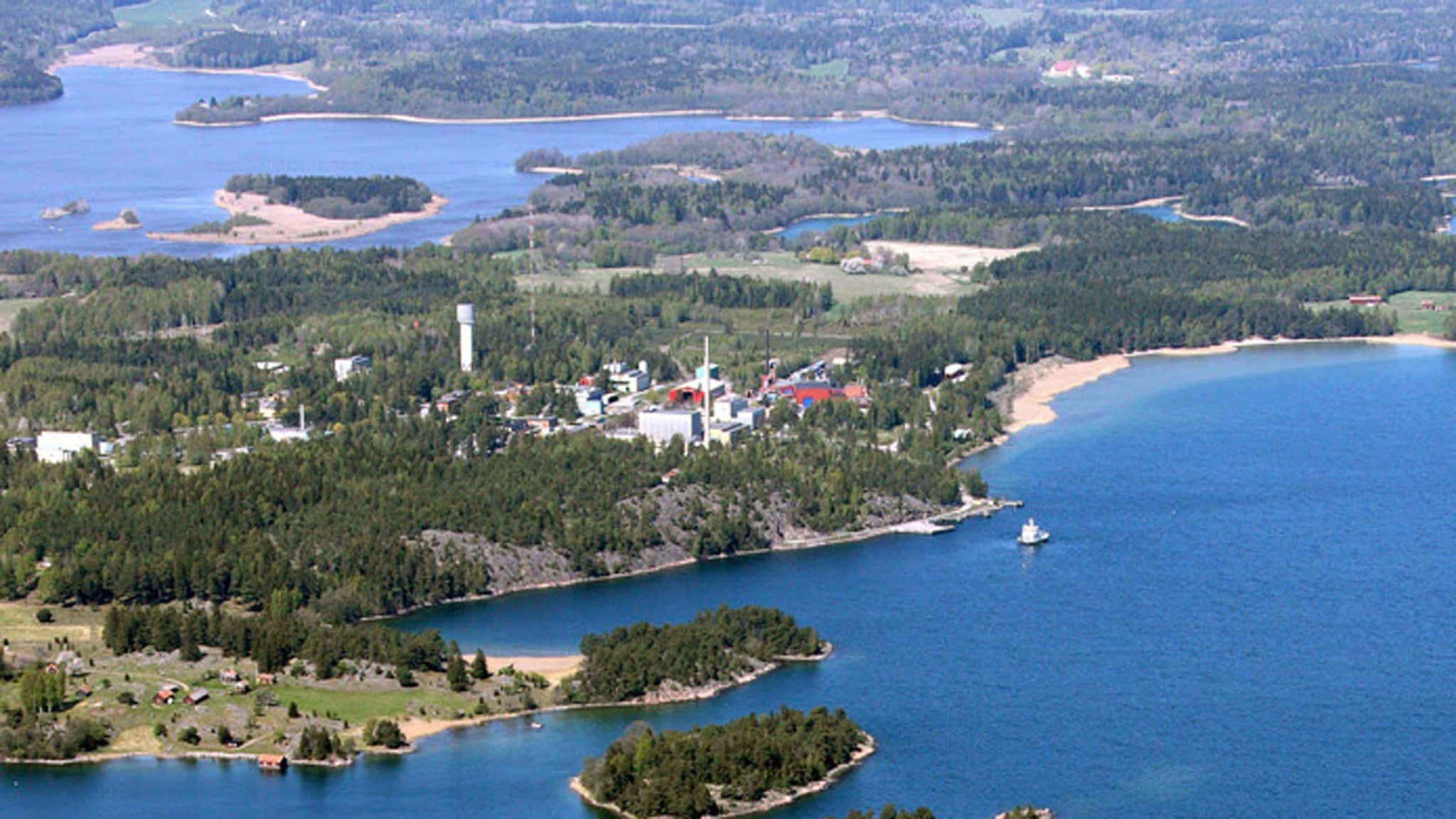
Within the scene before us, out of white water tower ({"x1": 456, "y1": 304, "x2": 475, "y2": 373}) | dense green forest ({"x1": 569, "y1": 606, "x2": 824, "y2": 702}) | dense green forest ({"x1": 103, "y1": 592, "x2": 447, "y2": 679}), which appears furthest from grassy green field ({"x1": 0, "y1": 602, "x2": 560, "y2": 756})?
→ white water tower ({"x1": 456, "y1": 304, "x2": 475, "y2": 373})

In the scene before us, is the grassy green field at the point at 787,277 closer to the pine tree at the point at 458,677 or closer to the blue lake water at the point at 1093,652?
the blue lake water at the point at 1093,652

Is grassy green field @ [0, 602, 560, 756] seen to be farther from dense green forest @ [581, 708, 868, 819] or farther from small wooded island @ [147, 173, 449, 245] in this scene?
small wooded island @ [147, 173, 449, 245]

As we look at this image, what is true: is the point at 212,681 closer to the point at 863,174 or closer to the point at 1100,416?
the point at 1100,416

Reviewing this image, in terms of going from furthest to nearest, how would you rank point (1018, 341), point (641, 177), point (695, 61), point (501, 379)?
1. point (695, 61)
2. point (641, 177)
3. point (1018, 341)
4. point (501, 379)

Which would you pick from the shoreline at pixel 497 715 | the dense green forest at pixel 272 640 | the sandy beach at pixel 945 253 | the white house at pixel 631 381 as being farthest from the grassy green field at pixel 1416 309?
the dense green forest at pixel 272 640

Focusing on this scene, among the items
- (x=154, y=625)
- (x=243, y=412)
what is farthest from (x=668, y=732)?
(x=243, y=412)

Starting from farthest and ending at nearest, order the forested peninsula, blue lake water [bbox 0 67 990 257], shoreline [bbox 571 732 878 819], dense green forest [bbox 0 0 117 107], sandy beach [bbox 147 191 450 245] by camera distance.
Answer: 1. dense green forest [bbox 0 0 117 107]
2. blue lake water [bbox 0 67 990 257]
3. sandy beach [bbox 147 191 450 245]
4. the forested peninsula
5. shoreline [bbox 571 732 878 819]

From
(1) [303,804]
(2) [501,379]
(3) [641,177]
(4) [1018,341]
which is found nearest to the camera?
(1) [303,804]
